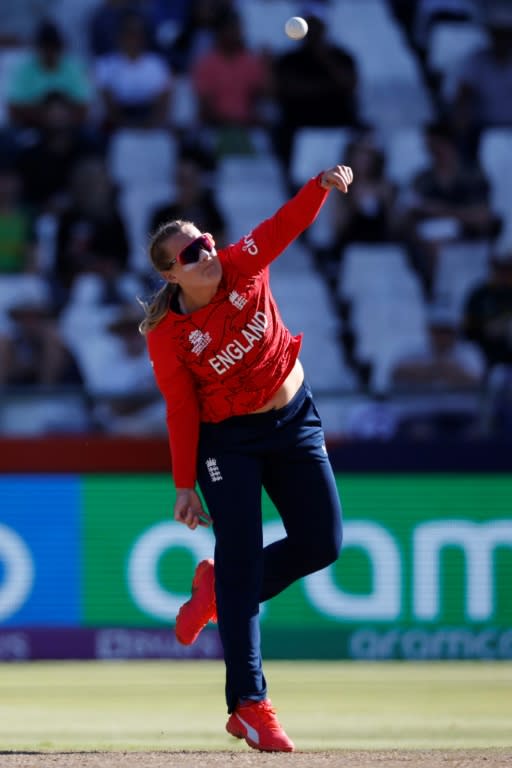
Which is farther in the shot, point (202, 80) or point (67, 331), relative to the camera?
point (202, 80)

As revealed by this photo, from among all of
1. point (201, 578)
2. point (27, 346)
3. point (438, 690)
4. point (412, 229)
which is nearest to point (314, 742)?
point (201, 578)

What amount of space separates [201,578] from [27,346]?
17.3ft

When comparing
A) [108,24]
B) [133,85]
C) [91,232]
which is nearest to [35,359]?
[91,232]

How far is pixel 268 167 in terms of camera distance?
13672 mm

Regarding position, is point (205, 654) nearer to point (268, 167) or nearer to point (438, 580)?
point (438, 580)

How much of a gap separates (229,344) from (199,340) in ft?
0.35

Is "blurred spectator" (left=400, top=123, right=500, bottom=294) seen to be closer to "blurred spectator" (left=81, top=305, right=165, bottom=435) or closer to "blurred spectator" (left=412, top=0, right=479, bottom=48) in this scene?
"blurred spectator" (left=412, top=0, right=479, bottom=48)

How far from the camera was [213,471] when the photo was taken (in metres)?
5.18

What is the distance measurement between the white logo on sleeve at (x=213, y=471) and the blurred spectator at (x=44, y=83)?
Result: 8.36 meters

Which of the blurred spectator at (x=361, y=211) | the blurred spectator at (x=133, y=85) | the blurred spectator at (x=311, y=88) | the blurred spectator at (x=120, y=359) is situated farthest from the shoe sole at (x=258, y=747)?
the blurred spectator at (x=311, y=88)

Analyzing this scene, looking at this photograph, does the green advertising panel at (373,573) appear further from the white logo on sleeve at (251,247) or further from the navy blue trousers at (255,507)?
the white logo on sleeve at (251,247)

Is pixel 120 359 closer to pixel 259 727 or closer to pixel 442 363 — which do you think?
pixel 442 363

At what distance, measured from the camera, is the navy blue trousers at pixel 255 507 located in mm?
5125

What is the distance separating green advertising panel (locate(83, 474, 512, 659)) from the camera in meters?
8.93
